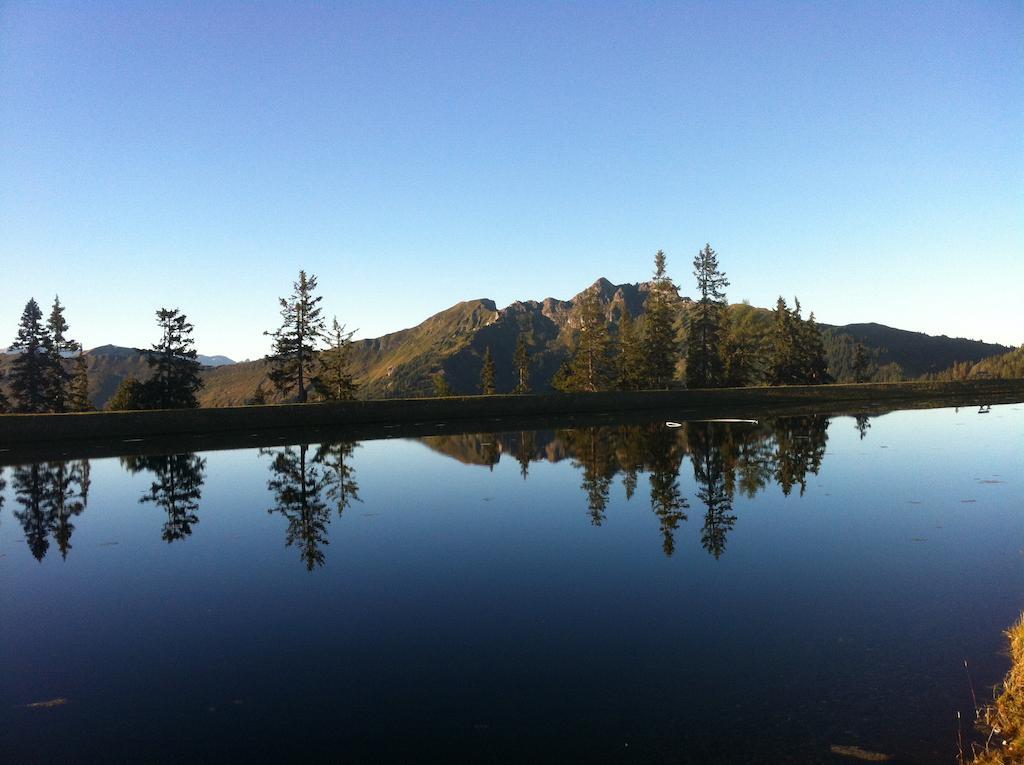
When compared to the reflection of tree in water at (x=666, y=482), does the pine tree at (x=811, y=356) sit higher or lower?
higher

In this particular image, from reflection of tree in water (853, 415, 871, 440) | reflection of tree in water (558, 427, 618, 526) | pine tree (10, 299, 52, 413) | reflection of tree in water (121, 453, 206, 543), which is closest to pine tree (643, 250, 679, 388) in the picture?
reflection of tree in water (853, 415, 871, 440)

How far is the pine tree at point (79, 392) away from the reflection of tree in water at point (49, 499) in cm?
4564

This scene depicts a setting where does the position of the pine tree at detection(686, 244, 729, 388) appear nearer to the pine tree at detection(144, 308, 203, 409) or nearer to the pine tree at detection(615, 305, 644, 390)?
the pine tree at detection(615, 305, 644, 390)

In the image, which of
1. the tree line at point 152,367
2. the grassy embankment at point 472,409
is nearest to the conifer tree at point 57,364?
the tree line at point 152,367

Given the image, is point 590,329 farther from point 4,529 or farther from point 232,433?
point 4,529

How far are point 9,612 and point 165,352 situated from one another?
207 feet

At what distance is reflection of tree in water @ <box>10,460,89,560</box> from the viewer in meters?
18.6

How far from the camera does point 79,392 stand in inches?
3150

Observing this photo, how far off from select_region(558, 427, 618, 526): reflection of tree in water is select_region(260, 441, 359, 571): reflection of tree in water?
8121mm

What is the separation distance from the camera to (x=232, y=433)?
166 feet

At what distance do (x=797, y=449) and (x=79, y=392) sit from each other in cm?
8510

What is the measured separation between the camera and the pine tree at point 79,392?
242ft

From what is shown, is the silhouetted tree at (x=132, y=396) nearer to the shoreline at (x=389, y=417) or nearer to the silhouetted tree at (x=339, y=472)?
the shoreline at (x=389, y=417)

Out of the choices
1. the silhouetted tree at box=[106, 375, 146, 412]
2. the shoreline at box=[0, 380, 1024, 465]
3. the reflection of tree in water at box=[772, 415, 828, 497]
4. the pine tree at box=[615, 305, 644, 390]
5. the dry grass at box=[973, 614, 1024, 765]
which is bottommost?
the dry grass at box=[973, 614, 1024, 765]
